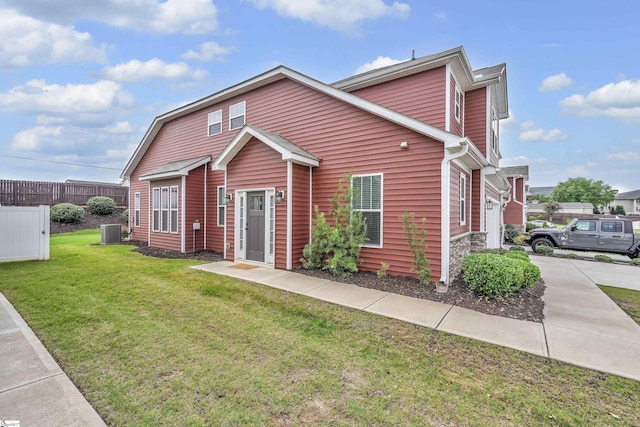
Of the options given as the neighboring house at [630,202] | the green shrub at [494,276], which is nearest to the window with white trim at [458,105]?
the green shrub at [494,276]

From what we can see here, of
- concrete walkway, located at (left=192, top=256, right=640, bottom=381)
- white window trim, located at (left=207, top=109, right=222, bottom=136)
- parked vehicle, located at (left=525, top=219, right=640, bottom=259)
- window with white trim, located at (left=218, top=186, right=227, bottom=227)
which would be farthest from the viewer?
parked vehicle, located at (left=525, top=219, right=640, bottom=259)

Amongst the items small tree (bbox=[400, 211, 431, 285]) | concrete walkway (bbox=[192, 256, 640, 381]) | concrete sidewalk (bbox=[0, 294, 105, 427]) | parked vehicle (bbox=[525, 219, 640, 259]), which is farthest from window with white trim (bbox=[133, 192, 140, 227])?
parked vehicle (bbox=[525, 219, 640, 259])

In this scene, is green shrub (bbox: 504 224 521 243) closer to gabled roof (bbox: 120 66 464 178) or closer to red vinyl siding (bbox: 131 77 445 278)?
red vinyl siding (bbox: 131 77 445 278)

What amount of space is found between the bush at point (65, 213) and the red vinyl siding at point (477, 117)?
20.9m

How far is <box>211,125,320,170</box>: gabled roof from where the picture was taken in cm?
712

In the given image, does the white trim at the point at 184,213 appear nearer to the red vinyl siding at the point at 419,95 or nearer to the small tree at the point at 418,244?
the red vinyl siding at the point at 419,95

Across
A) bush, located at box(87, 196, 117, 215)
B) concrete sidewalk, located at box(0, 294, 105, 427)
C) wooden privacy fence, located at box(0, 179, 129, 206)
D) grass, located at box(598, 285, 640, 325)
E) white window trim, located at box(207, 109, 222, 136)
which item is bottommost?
grass, located at box(598, 285, 640, 325)

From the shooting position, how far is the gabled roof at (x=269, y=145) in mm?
7121

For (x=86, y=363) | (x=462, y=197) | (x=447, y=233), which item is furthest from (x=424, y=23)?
(x=86, y=363)

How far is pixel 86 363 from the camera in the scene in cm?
295

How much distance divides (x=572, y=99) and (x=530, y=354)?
3385 centimetres

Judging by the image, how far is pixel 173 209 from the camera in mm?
10680

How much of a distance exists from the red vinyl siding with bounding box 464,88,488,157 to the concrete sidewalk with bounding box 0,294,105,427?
10.2 m

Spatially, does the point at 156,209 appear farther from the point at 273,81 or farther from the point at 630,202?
the point at 630,202
